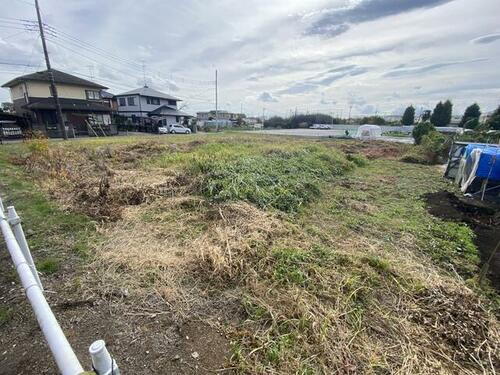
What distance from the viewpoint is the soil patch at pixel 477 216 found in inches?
145

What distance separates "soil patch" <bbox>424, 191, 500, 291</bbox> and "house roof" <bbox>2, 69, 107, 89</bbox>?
91.5ft

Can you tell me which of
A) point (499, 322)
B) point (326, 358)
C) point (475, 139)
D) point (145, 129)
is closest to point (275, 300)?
Result: point (326, 358)

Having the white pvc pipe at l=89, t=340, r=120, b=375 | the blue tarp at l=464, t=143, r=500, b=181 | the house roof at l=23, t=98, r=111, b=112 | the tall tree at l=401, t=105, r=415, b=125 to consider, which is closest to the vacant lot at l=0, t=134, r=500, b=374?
the white pvc pipe at l=89, t=340, r=120, b=375

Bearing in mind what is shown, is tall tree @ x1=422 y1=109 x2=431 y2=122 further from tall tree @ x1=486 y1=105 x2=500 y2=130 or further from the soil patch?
the soil patch

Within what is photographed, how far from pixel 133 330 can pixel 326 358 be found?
1.53 metres

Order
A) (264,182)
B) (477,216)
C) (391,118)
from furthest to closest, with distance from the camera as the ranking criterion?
(391,118) < (264,182) < (477,216)

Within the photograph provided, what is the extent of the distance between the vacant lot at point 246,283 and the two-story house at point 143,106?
102 ft

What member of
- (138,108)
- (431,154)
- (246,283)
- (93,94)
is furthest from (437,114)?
(93,94)

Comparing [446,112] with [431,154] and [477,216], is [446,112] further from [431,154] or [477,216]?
[477,216]

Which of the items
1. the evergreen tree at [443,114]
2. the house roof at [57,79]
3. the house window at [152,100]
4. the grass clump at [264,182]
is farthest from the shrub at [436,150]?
the house window at [152,100]

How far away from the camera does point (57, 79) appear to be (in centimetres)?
2214

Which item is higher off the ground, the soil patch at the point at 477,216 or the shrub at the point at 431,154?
the shrub at the point at 431,154

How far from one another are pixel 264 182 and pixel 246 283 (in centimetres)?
314

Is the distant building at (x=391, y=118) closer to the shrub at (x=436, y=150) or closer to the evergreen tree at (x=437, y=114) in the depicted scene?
the evergreen tree at (x=437, y=114)
